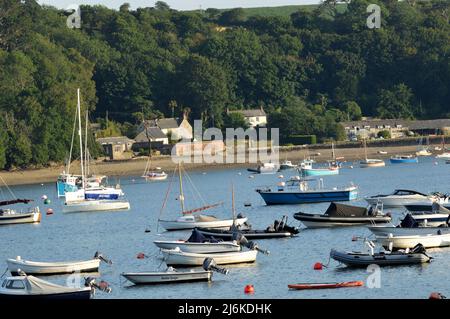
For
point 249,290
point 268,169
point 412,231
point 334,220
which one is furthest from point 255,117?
point 249,290

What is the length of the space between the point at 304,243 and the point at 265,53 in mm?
100717

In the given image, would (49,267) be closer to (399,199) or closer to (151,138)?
(399,199)

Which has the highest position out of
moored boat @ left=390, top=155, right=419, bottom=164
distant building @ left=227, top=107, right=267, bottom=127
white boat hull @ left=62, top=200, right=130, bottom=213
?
distant building @ left=227, top=107, right=267, bottom=127

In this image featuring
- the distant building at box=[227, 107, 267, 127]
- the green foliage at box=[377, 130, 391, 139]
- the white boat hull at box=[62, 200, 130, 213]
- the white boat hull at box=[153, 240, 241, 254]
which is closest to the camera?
the white boat hull at box=[153, 240, 241, 254]

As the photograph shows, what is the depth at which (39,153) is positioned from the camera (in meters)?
106

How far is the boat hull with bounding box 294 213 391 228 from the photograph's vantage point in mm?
48188

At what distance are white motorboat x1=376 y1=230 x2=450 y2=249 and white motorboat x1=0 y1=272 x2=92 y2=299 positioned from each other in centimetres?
1103

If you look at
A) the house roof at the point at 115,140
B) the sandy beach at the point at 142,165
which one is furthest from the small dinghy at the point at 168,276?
the house roof at the point at 115,140

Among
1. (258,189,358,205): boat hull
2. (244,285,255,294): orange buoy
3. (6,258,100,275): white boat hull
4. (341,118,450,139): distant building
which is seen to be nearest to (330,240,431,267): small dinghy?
(244,285,255,294): orange buoy

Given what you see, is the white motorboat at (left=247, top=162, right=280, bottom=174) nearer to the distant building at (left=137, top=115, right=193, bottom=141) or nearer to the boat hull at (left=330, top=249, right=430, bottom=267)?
the distant building at (left=137, top=115, right=193, bottom=141)

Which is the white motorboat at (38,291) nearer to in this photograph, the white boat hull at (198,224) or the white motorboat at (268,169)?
the white boat hull at (198,224)

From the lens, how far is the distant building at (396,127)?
127500 mm

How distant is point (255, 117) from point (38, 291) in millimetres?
97836

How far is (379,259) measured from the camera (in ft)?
120
